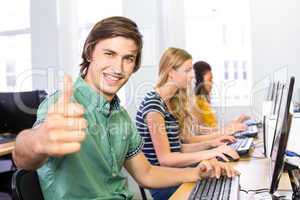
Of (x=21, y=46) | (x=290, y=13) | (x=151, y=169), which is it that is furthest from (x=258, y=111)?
(x=21, y=46)

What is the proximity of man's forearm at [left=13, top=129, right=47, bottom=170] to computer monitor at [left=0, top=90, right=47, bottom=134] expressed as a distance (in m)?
2.17

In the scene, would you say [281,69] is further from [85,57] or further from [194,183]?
[85,57]

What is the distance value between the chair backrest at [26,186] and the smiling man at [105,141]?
3 centimetres

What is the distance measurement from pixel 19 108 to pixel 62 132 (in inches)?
98.2

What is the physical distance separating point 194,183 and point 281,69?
2.57 meters

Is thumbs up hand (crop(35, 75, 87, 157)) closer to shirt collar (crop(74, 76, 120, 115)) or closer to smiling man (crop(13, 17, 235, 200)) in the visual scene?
smiling man (crop(13, 17, 235, 200))

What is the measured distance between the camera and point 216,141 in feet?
8.03

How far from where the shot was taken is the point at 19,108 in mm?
3072

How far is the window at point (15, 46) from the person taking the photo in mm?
4227

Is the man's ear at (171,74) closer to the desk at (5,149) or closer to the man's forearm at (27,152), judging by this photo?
the desk at (5,149)

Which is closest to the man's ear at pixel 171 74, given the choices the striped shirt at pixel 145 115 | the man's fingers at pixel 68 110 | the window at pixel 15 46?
the striped shirt at pixel 145 115

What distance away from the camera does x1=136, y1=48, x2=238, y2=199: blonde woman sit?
194 cm

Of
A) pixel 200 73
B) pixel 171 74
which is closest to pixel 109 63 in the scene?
pixel 171 74

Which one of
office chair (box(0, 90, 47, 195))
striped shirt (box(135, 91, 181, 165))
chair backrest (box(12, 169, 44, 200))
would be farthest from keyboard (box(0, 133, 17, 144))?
chair backrest (box(12, 169, 44, 200))
